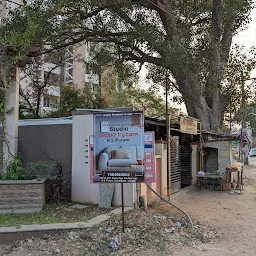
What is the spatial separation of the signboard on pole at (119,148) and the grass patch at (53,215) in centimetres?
112

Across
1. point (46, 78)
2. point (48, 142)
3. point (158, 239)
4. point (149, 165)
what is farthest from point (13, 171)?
point (46, 78)

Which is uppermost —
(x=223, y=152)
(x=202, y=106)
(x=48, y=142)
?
(x=202, y=106)

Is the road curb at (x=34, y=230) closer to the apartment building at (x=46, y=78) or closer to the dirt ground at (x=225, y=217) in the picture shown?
the dirt ground at (x=225, y=217)

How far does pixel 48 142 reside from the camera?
7.96 metres

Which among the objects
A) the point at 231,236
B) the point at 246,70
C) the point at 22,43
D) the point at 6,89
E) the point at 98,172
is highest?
the point at 246,70

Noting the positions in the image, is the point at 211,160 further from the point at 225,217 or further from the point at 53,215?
the point at 53,215

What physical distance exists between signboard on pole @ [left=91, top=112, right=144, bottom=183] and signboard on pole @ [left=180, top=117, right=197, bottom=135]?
13.1 ft

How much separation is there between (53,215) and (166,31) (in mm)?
9376

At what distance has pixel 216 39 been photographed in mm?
12500

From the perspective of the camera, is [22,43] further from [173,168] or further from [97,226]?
[173,168]

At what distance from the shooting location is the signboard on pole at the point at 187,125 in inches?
359

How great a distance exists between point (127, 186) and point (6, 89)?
3.63 m

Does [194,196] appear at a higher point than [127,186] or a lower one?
lower

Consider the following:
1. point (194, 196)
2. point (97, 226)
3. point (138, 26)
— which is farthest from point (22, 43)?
point (194, 196)
